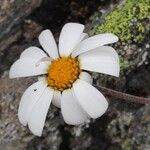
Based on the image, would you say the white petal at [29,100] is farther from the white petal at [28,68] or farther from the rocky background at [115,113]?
the rocky background at [115,113]

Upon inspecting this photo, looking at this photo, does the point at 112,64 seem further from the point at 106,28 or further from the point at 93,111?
the point at 106,28

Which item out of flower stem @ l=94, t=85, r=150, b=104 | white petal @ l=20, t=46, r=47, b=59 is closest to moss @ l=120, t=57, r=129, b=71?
flower stem @ l=94, t=85, r=150, b=104

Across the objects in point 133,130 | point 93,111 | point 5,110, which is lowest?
point 133,130

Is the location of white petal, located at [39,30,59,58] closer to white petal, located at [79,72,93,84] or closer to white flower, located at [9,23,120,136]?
white flower, located at [9,23,120,136]

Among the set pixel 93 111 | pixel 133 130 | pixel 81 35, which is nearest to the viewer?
pixel 93 111

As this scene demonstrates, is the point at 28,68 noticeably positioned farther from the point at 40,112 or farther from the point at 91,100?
the point at 91,100

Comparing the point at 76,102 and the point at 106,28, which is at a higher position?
the point at 76,102

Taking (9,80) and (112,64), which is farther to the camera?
(9,80)

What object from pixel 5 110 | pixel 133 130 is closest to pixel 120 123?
pixel 133 130
